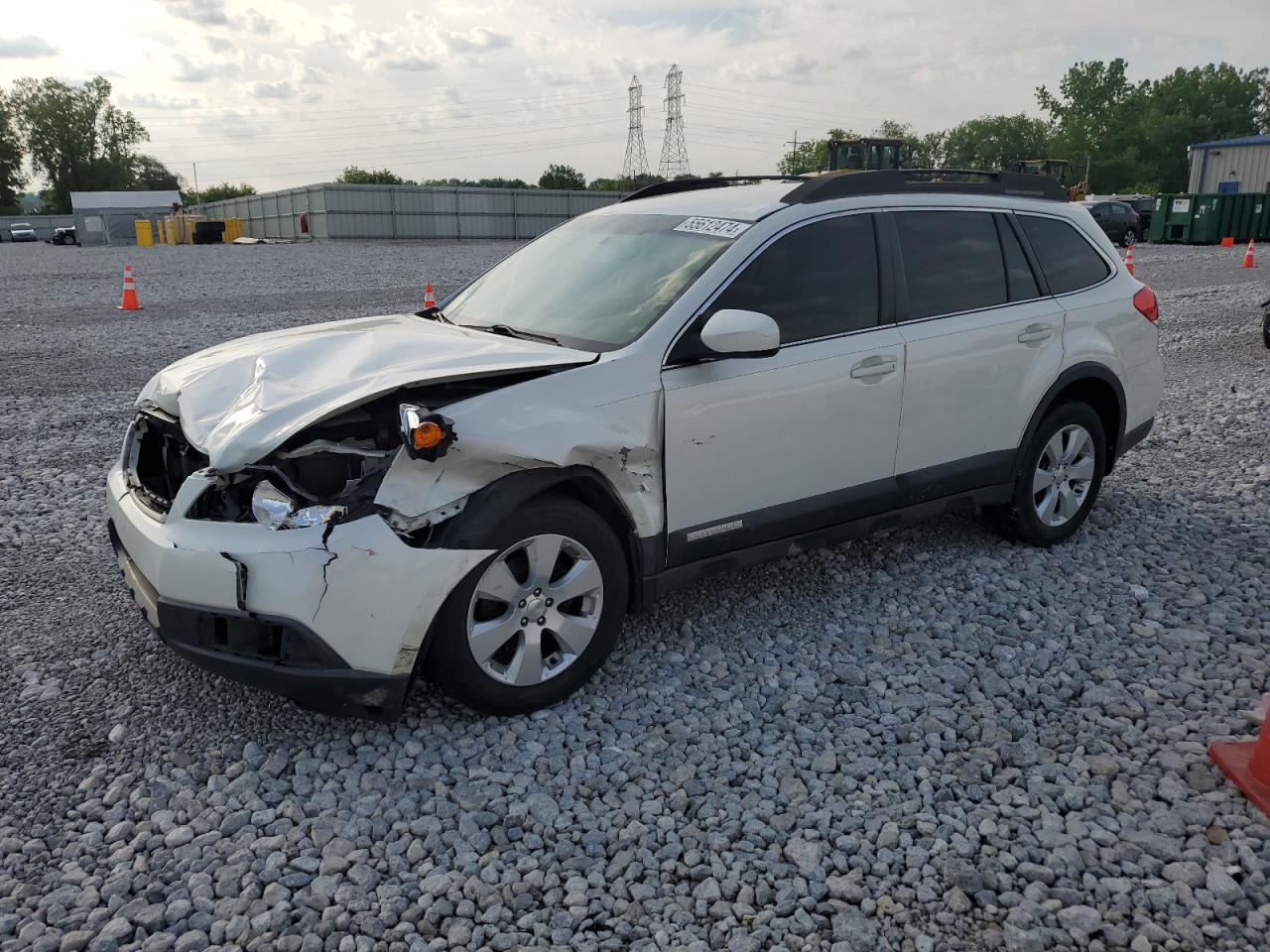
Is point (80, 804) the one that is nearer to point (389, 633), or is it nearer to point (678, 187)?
point (389, 633)

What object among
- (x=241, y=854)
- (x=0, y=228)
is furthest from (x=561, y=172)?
(x=241, y=854)

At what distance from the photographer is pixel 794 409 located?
403cm

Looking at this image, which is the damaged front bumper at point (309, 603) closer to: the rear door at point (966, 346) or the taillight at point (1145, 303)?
the rear door at point (966, 346)

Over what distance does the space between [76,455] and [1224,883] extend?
725cm

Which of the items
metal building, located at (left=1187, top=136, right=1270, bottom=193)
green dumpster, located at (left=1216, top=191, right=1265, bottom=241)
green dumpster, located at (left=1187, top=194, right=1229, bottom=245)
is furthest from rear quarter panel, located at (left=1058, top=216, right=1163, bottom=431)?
metal building, located at (left=1187, top=136, right=1270, bottom=193)

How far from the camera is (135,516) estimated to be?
11.7ft

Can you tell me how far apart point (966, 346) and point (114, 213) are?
58.3m

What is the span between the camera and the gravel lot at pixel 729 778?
2662 millimetres

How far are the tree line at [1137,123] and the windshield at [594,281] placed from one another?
8297cm

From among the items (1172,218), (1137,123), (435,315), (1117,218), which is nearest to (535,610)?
(435,315)

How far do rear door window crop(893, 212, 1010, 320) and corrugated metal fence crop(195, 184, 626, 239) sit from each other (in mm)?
40643

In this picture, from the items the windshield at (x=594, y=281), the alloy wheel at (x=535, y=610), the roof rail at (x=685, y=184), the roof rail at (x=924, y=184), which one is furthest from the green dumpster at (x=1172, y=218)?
the alloy wheel at (x=535, y=610)

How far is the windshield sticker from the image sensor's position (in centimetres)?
412

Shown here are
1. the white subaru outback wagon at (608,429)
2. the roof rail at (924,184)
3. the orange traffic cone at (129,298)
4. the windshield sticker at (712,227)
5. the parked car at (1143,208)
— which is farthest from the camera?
the parked car at (1143,208)
